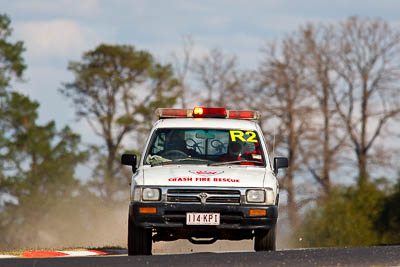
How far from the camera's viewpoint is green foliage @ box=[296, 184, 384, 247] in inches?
1715

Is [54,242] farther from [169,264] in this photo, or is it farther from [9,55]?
[169,264]

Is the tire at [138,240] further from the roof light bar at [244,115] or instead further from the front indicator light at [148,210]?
the roof light bar at [244,115]

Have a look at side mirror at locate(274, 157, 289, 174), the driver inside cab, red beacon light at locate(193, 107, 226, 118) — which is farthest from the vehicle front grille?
red beacon light at locate(193, 107, 226, 118)

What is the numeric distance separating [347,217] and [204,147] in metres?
31.9

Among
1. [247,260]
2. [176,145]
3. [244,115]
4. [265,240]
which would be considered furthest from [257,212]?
[244,115]

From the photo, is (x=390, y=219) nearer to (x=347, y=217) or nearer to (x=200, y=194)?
(x=347, y=217)

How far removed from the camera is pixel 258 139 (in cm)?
1342

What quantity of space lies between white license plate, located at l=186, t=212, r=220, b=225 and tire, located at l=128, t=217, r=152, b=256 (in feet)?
2.77

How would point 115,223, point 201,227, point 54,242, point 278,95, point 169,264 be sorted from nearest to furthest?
point 169,264 → point 201,227 → point 115,223 → point 54,242 → point 278,95

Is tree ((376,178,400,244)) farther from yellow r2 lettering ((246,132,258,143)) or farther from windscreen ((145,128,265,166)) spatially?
windscreen ((145,128,265,166))

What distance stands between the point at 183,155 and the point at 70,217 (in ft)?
109

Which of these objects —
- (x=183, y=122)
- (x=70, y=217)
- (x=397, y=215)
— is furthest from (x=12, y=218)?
(x=183, y=122)

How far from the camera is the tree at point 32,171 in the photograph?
4547cm

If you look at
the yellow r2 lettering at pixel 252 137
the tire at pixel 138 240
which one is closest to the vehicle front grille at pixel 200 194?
the tire at pixel 138 240
